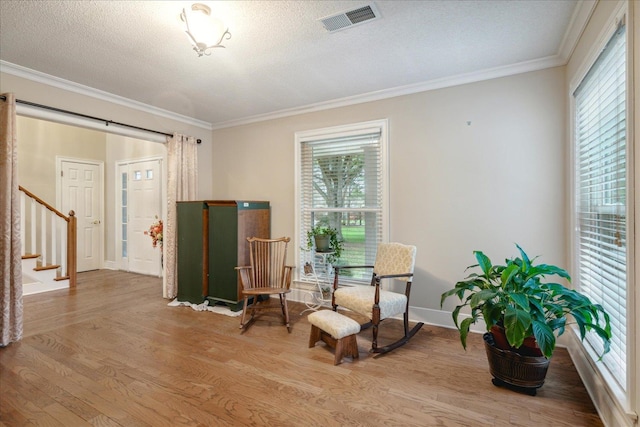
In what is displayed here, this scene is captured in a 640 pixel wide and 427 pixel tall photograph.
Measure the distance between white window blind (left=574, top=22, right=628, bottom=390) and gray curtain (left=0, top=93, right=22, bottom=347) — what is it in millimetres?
4576

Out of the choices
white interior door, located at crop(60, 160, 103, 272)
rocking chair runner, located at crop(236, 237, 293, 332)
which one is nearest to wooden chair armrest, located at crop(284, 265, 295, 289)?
rocking chair runner, located at crop(236, 237, 293, 332)

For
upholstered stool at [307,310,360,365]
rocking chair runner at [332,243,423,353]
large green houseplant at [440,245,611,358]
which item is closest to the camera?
large green houseplant at [440,245,611,358]

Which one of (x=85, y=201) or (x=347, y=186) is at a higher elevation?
(x=347, y=186)

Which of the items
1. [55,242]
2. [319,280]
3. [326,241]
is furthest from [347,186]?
[55,242]

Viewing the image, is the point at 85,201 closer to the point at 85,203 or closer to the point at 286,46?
the point at 85,203

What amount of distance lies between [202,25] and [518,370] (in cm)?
309

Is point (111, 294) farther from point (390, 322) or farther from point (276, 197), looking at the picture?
point (390, 322)

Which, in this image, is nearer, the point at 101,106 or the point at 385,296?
the point at 385,296

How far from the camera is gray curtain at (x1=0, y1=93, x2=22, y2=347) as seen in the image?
287 cm

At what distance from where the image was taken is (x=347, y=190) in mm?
3994

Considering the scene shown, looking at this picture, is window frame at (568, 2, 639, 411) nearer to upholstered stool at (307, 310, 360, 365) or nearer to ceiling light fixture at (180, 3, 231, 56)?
upholstered stool at (307, 310, 360, 365)

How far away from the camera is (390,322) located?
3.58m

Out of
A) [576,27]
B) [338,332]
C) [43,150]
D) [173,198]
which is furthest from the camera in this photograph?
[43,150]

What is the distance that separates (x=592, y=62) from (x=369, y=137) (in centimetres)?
210
